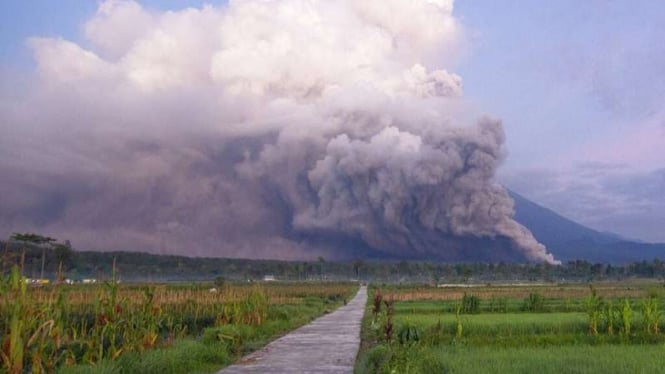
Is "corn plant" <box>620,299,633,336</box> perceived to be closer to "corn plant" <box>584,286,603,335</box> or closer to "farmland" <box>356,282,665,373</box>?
"farmland" <box>356,282,665,373</box>

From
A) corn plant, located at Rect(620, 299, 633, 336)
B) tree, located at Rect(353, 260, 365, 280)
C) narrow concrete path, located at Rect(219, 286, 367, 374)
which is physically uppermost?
tree, located at Rect(353, 260, 365, 280)

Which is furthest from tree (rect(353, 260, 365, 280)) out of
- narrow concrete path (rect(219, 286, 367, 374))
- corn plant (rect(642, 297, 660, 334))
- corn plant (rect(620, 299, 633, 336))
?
corn plant (rect(620, 299, 633, 336))

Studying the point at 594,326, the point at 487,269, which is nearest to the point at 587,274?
the point at 487,269

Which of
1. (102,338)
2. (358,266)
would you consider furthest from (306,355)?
(358,266)

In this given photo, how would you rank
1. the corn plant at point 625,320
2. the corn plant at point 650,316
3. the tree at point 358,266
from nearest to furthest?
the corn plant at point 625,320 → the corn plant at point 650,316 → the tree at point 358,266

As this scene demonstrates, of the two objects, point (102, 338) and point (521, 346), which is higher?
point (102, 338)

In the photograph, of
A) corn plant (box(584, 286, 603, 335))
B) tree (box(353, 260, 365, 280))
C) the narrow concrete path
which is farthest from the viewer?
tree (box(353, 260, 365, 280))

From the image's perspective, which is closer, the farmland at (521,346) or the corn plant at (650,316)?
the farmland at (521,346)

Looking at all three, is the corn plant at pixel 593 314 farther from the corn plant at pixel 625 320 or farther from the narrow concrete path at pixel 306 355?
the narrow concrete path at pixel 306 355

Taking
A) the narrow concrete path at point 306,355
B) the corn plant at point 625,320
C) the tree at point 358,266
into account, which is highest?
the tree at point 358,266

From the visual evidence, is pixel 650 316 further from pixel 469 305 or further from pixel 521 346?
pixel 469 305

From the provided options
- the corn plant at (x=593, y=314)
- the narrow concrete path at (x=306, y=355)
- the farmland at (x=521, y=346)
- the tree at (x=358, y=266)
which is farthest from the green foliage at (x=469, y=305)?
the tree at (x=358, y=266)

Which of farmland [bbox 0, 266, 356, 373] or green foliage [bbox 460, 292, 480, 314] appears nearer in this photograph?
farmland [bbox 0, 266, 356, 373]

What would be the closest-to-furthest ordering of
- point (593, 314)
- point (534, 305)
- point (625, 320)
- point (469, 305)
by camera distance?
point (625, 320) < point (593, 314) < point (469, 305) < point (534, 305)
